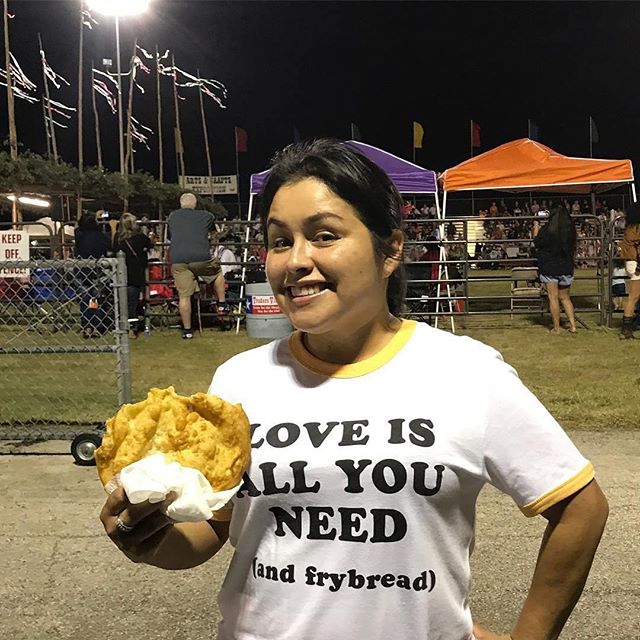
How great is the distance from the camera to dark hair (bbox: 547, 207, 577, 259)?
9.95m

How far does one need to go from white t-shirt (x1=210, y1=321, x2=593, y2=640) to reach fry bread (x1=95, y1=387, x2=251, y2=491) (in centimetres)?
11

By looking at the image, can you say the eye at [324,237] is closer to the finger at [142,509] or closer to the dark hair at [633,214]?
the finger at [142,509]

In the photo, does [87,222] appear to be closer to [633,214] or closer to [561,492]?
[633,214]

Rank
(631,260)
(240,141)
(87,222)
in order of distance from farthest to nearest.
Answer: (240,141) < (87,222) < (631,260)

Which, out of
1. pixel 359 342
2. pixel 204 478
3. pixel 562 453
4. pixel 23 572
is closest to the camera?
pixel 204 478

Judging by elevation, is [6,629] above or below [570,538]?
below

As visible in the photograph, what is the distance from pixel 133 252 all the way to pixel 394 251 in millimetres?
9658

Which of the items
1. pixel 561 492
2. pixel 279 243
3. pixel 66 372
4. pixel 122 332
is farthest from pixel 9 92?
pixel 561 492

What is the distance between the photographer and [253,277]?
1107cm

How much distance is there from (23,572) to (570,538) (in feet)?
9.69

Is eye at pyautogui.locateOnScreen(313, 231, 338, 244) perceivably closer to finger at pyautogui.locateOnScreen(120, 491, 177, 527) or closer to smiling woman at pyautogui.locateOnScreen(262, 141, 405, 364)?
smiling woman at pyautogui.locateOnScreen(262, 141, 405, 364)

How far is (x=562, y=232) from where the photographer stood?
9945mm

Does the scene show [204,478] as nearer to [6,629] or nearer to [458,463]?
[458,463]

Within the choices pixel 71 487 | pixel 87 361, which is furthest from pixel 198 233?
pixel 71 487
